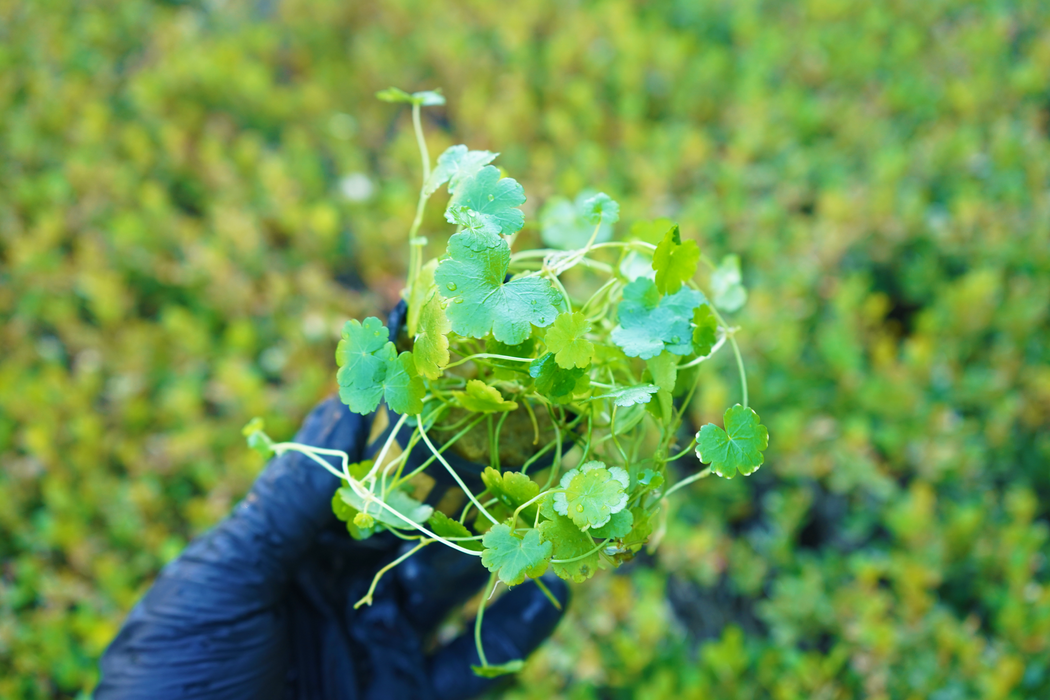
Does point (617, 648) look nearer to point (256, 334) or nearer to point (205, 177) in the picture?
point (256, 334)

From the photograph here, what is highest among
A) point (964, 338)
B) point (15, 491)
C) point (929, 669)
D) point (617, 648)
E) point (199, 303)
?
point (199, 303)

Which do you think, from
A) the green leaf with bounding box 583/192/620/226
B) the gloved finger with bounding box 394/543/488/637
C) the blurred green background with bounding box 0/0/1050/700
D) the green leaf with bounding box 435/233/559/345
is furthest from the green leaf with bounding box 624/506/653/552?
the blurred green background with bounding box 0/0/1050/700

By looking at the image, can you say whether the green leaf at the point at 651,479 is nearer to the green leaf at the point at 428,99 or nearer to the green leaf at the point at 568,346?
the green leaf at the point at 568,346

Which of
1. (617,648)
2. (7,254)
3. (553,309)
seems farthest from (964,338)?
(7,254)

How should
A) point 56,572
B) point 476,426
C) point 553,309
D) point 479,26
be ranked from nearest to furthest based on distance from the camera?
1. point 553,309
2. point 476,426
3. point 56,572
4. point 479,26

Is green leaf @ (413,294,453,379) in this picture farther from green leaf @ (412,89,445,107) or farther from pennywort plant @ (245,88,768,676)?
green leaf @ (412,89,445,107)

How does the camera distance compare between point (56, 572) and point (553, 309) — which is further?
point (56, 572)
